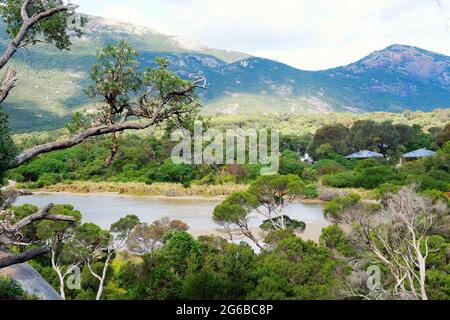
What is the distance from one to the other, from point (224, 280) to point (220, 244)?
15.7 feet

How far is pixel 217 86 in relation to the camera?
5394 inches

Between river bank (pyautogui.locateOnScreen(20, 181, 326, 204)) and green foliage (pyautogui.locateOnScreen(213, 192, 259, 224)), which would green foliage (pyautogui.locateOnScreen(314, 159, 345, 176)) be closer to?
river bank (pyautogui.locateOnScreen(20, 181, 326, 204))

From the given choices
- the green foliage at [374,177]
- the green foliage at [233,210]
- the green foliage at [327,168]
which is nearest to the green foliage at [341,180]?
the green foliage at [374,177]

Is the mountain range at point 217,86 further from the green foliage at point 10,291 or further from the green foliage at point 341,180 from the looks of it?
the green foliage at point 10,291

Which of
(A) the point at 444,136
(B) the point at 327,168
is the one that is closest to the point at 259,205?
(B) the point at 327,168

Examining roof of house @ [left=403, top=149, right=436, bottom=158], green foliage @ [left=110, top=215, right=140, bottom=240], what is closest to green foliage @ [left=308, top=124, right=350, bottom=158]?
roof of house @ [left=403, top=149, right=436, bottom=158]

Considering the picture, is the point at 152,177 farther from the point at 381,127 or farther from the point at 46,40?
the point at 46,40

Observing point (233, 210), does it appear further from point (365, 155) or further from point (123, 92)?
point (365, 155)

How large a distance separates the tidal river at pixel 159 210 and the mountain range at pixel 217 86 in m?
36.2

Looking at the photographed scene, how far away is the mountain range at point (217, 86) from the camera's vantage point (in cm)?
8756

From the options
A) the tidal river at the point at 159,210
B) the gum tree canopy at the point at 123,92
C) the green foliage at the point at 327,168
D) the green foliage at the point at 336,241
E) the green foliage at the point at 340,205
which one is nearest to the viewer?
the gum tree canopy at the point at 123,92

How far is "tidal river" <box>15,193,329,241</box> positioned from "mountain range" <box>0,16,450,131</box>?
36237 millimetres

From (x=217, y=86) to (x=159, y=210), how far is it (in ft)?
359

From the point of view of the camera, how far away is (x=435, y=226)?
13.2 meters
